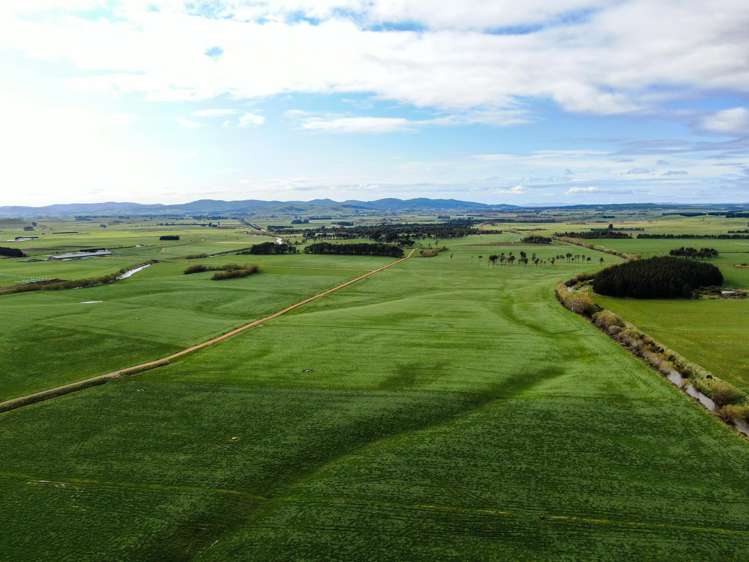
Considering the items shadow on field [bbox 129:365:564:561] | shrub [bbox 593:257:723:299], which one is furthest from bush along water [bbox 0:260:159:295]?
shrub [bbox 593:257:723:299]

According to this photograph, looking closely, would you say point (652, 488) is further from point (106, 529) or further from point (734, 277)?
point (734, 277)

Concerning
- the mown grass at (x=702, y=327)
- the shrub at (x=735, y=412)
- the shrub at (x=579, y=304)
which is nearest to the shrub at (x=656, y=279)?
the mown grass at (x=702, y=327)

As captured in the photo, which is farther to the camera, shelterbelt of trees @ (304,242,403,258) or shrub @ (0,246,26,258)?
shelterbelt of trees @ (304,242,403,258)

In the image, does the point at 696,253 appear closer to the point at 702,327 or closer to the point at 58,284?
the point at 702,327

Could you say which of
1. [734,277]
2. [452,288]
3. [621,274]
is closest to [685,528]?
[621,274]

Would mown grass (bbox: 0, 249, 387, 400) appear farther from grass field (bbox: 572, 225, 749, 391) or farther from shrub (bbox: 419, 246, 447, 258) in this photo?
grass field (bbox: 572, 225, 749, 391)

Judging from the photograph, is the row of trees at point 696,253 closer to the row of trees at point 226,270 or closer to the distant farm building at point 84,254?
the row of trees at point 226,270

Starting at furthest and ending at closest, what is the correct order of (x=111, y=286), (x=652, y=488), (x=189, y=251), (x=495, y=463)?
(x=189, y=251) < (x=111, y=286) < (x=495, y=463) < (x=652, y=488)
